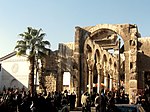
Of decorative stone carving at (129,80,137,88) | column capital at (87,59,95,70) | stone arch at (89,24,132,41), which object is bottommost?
decorative stone carving at (129,80,137,88)

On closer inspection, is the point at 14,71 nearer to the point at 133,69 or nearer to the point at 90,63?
the point at 90,63

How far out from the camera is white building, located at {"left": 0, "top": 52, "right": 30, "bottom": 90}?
134 ft

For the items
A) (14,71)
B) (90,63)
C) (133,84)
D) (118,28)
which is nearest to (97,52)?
(90,63)

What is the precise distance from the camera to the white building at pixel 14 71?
40812 millimetres

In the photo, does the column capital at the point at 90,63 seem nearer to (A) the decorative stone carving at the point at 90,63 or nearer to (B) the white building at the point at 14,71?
(A) the decorative stone carving at the point at 90,63

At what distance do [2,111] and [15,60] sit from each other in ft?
95.7

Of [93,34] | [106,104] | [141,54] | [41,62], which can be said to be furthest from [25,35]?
[106,104]

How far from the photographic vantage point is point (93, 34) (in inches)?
1105

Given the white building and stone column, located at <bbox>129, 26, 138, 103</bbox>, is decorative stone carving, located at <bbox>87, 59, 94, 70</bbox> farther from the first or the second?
the white building

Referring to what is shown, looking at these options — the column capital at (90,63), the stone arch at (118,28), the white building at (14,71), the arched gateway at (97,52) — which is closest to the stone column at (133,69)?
the arched gateway at (97,52)

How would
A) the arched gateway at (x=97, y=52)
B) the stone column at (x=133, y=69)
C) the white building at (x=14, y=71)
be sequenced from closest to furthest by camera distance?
the stone column at (x=133, y=69)
the arched gateway at (x=97, y=52)
the white building at (x=14, y=71)

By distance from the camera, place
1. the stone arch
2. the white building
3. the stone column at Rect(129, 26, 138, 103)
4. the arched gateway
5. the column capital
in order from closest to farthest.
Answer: the stone column at Rect(129, 26, 138, 103)
the arched gateway
the stone arch
the column capital
the white building

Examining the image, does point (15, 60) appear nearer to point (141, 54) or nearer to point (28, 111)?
point (141, 54)

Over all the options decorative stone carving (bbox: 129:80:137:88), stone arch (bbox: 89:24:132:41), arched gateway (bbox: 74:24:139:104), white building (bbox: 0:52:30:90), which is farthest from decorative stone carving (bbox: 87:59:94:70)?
white building (bbox: 0:52:30:90)
